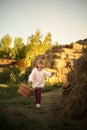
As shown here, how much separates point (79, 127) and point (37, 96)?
8.66 feet

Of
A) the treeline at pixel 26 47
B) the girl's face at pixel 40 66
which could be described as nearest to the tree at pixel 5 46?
the treeline at pixel 26 47

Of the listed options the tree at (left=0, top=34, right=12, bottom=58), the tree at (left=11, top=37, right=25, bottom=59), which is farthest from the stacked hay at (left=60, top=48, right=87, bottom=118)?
the tree at (left=0, top=34, right=12, bottom=58)

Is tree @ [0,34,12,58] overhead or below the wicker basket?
overhead

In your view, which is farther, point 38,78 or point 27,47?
point 27,47

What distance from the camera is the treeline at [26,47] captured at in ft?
143

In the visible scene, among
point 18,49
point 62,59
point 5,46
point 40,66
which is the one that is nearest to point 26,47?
point 18,49

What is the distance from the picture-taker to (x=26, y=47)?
153ft

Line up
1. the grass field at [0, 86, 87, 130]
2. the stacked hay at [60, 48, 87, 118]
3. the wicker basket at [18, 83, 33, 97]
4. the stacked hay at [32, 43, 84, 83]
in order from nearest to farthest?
the grass field at [0, 86, 87, 130] → the stacked hay at [60, 48, 87, 118] → the wicker basket at [18, 83, 33, 97] → the stacked hay at [32, 43, 84, 83]

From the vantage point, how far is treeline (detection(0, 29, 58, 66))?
143 feet

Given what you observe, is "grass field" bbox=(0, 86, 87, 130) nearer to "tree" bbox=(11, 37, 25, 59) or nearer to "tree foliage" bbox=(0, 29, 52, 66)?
"tree foliage" bbox=(0, 29, 52, 66)

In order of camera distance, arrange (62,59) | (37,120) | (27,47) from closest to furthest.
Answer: (37,120) → (62,59) → (27,47)

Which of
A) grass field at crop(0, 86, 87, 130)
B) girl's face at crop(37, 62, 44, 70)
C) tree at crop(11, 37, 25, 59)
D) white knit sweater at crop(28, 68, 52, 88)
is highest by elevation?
tree at crop(11, 37, 25, 59)

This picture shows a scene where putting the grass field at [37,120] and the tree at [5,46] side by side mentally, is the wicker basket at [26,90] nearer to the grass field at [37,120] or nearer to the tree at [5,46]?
the grass field at [37,120]

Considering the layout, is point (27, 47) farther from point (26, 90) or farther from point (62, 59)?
point (26, 90)
